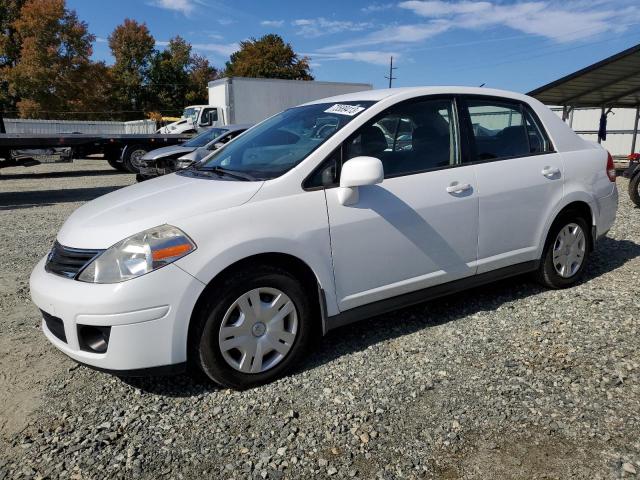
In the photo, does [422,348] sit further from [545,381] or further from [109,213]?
[109,213]

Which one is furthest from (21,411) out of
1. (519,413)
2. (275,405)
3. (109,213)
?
(519,413)

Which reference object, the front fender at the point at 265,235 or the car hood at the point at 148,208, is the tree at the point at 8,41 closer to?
the car hood at the point at 148,208

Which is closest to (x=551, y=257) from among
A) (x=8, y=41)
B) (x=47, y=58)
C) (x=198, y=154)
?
(x=198, y=154)

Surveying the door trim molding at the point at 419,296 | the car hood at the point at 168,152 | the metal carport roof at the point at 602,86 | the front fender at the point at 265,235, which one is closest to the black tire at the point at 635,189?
the door trim molding at the point at 419,296

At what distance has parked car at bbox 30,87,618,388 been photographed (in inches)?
105

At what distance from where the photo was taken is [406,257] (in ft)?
11.2

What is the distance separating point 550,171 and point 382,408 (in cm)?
251

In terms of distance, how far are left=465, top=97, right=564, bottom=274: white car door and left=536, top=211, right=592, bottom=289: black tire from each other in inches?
8.1

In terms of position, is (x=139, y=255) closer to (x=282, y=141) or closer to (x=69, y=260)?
(x=69, y=260)

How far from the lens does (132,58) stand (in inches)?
1905

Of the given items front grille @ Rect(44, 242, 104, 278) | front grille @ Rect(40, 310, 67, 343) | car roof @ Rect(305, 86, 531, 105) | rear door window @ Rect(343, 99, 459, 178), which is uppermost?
car roof @ Rect(305, 86, 531, 105)

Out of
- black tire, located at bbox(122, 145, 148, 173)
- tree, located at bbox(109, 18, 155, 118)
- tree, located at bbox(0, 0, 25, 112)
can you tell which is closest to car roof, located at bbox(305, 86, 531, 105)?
black tire, located at bbox(122, 145, 148, 173)

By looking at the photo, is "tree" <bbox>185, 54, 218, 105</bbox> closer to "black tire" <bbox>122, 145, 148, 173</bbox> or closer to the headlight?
"black tire" <bbox>122, 145, 148, 173</bbox>

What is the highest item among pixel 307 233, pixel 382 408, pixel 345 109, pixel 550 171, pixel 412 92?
pixel 412 92
